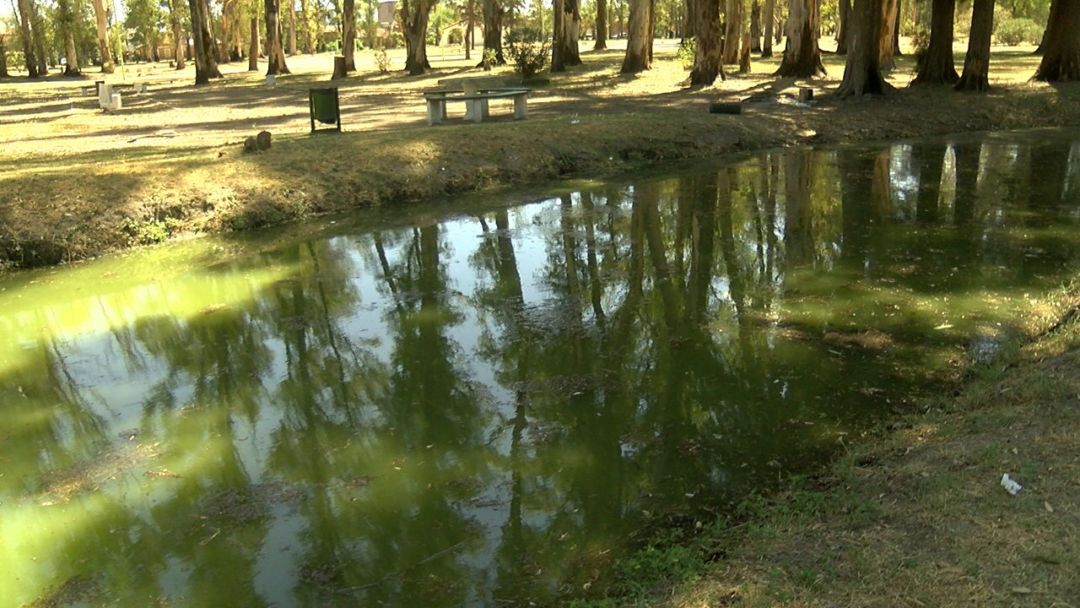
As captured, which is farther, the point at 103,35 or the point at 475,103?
the point at 103,35

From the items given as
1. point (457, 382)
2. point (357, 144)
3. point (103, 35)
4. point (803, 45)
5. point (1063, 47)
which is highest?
point (103, 35)

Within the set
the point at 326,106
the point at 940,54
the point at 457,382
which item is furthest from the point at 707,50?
the point at 457,382

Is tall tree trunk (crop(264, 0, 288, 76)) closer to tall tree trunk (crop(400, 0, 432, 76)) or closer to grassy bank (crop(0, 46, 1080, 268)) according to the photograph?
tall tree trunk (crop(400, 0, 432, 76))

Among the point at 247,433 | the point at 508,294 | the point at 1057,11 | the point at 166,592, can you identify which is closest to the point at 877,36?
the point at 1057,11

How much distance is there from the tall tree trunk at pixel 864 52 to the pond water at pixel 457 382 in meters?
9.21

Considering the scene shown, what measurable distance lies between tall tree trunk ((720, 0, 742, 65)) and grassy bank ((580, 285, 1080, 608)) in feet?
80.2

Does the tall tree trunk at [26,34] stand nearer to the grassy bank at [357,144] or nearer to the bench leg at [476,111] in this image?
the grassy bank at [357,144]

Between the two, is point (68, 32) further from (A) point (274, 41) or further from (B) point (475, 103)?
(B) point (475, 103)

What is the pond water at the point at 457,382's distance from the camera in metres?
4.65

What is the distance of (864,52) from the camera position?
20609 millimetres

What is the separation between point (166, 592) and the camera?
436 centimetres

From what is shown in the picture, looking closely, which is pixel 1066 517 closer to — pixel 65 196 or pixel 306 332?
pixel 306 332

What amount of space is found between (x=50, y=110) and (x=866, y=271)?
22881 millimetres

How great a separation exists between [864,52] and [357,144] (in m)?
12.7
